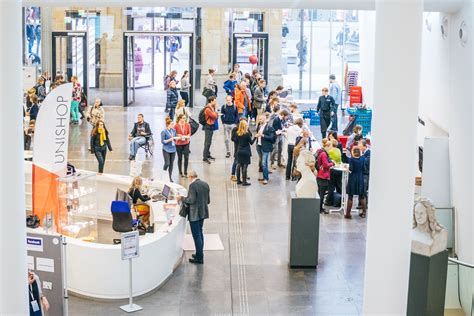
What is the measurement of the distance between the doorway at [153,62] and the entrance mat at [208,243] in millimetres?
15213

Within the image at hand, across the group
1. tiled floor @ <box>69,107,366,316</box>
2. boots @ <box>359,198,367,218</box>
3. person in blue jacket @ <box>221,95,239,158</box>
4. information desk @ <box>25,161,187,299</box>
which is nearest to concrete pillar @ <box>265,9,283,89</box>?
person in blue jacket @ <box>221,95,239,158</box>

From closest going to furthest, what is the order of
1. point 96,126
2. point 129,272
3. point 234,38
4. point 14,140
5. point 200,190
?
point 14,140 → point 129,272 → point 200,190 → point 96,126 → point 234,38

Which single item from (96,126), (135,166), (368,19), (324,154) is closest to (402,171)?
(135,166)

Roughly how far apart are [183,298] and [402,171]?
15.2ft

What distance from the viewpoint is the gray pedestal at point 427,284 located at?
32.5ft

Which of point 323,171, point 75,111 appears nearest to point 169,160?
point 323,171

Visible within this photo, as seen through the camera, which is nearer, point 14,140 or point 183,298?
point 14,140

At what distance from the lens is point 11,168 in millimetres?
8352

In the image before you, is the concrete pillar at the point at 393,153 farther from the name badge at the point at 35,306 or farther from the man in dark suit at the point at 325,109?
the man in dark suit at the point at 325,109

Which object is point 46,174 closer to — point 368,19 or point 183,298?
point 183,298

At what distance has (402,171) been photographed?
836 centimetres

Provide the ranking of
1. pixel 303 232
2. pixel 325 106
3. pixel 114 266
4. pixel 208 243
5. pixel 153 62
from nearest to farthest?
pixel 114 266
pixel 303 232
pixel 208 243
pixel 325 106
pixel 153 62

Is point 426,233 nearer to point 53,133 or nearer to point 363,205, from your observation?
point 53,133

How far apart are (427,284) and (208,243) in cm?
526
